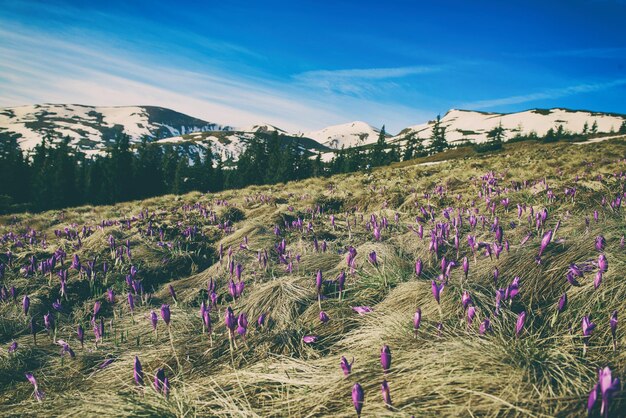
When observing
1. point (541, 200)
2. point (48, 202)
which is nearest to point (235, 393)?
point (541, 200)

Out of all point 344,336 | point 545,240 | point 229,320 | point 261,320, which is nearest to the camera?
point 229,320

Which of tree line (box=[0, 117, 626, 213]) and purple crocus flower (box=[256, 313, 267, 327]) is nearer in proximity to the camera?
purple crocus flower (box=[256, 313, 267, 327])

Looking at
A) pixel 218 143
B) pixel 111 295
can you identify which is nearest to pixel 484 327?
pixel 111 295

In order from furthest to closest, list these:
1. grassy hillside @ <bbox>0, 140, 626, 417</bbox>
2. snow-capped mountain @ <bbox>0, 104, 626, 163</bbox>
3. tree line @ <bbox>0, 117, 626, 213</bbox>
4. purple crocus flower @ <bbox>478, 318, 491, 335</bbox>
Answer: snow-capped mountain @ <bbox>0, 104, 626, 163</bbox> < tree line @ <bbox>0, 117, 626, 213</bbox> < purple crocus flower @ <bbox>478, 318, 491, 335</bbox> < grassy hillside @ <bbox>0, 140, 626, 417</bbox>

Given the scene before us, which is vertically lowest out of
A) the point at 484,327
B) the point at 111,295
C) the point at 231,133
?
the point at 111,295

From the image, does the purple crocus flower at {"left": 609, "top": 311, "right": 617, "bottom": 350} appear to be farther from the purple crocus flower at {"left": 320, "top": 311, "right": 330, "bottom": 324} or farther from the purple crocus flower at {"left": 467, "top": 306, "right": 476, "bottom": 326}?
the purple crocus flower at {"left": 320, "top": 311, "right": 330, "bottom": 324}

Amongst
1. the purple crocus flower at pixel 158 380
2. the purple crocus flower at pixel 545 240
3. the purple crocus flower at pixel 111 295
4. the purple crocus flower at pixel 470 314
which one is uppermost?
the purple crocus flower at pixel 545 240

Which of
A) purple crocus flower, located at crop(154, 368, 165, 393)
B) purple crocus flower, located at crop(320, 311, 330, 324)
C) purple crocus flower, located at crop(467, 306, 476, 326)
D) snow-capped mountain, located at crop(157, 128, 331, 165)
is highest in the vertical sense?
snow-capped mountain, located at crop(157, 128, 331, 165)

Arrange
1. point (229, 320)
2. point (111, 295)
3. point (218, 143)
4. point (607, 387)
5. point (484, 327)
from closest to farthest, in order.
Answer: point (607, 387)
point (484, 327)
point (229, 320)
point (111, 295)
point (218, 143)

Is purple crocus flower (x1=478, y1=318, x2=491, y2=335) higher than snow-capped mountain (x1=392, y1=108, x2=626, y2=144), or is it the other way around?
snow-capped mountain (x1=392, y1=108, x2=626, y2=144)

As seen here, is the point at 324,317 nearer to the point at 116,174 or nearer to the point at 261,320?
the point at 261,320

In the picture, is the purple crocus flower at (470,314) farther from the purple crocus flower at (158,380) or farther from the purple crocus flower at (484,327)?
the purple crocus flower at (158,380)

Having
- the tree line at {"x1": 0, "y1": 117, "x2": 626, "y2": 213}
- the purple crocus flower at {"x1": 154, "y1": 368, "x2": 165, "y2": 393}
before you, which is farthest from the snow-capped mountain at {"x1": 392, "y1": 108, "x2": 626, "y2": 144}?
the purple crocus flower at {"x1": 154, "y1": 368, "x2": 165, "y2": 393}

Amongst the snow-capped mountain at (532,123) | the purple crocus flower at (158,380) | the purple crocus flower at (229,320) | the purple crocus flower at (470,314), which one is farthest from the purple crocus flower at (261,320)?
the snow-capped mountain at (532,123)
